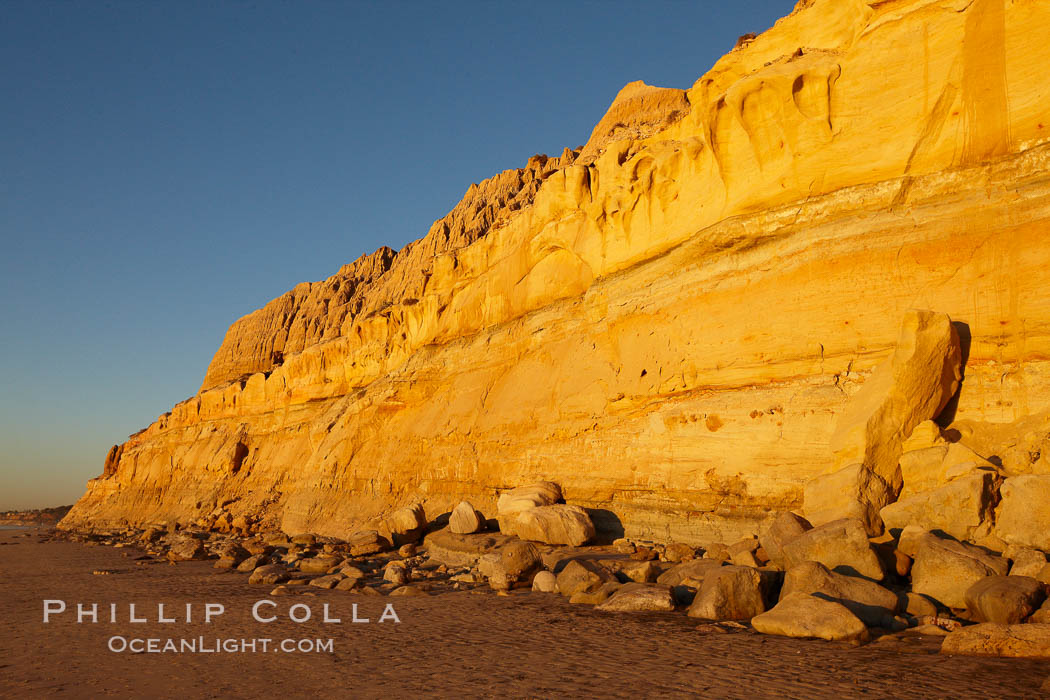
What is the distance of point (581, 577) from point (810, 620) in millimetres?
3540

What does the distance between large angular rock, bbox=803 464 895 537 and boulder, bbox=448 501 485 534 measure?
7378 mm

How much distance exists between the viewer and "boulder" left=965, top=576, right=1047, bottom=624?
5793 millimetres

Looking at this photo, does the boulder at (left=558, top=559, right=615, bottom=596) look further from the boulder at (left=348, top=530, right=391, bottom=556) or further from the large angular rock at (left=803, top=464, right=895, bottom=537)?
the boulder at (left=348, top=530, right=391, bottom=556)

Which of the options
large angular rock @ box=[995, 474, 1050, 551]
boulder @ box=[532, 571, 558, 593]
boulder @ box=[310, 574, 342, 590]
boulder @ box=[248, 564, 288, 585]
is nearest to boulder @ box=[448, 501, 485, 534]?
boulder @ box=[310, 574, 342, 590]

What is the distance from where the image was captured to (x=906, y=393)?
8.94 meters

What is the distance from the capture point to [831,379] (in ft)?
33.8

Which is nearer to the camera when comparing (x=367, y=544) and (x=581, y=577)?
(x=581, y=577)

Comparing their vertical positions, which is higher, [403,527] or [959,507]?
[959,507]

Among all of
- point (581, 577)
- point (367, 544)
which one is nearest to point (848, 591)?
point (581, 577)

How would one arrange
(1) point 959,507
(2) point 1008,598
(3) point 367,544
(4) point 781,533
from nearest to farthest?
(2) point 1008,598 → (1) point 959,507 → (4) point 781,533 → (3) point 367,544

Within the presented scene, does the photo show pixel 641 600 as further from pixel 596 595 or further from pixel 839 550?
pixel 839 550

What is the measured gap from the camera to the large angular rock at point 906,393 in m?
8.84

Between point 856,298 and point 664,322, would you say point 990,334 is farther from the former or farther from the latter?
point 664,322

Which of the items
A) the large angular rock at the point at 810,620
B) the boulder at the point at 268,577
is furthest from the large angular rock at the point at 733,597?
the boulder at the point at 268,577
